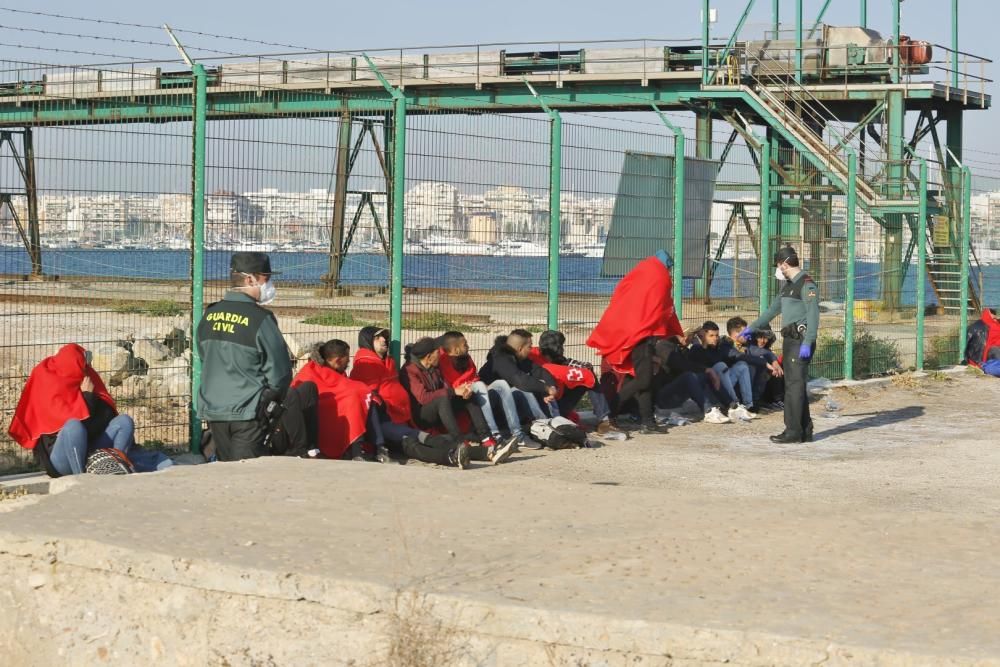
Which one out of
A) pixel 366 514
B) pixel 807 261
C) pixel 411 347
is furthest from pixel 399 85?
pixel 366 514

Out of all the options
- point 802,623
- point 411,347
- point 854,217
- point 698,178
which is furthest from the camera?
point 854,217

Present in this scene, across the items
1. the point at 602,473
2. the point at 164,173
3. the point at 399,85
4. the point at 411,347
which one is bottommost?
the point at 602,473

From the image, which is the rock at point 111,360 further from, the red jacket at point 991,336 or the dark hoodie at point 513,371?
the red jacket at point 991,336

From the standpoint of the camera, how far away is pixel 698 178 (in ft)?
50.0

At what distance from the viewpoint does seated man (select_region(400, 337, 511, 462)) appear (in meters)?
10.9

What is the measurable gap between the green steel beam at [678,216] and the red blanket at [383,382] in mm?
4502

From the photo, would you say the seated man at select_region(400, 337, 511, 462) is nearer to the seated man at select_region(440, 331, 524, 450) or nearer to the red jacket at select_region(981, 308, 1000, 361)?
the seated man at select_region(440, 331, 524, 450)

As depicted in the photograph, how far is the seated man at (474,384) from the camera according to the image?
11117 millimetres

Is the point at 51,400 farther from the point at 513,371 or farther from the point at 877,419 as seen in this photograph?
the point at 877,419

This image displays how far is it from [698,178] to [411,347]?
203 inches

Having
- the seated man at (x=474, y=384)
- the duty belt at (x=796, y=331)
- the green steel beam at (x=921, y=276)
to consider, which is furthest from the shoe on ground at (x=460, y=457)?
the green steel beam at (x=921, y=276)

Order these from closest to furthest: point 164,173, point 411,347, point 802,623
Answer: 1. point 802,623
2. point 164,173
3. point 411,347

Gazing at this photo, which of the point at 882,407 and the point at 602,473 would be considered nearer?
the point at 602,473

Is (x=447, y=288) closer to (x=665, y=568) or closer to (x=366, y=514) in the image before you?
(x=366, y=514)
